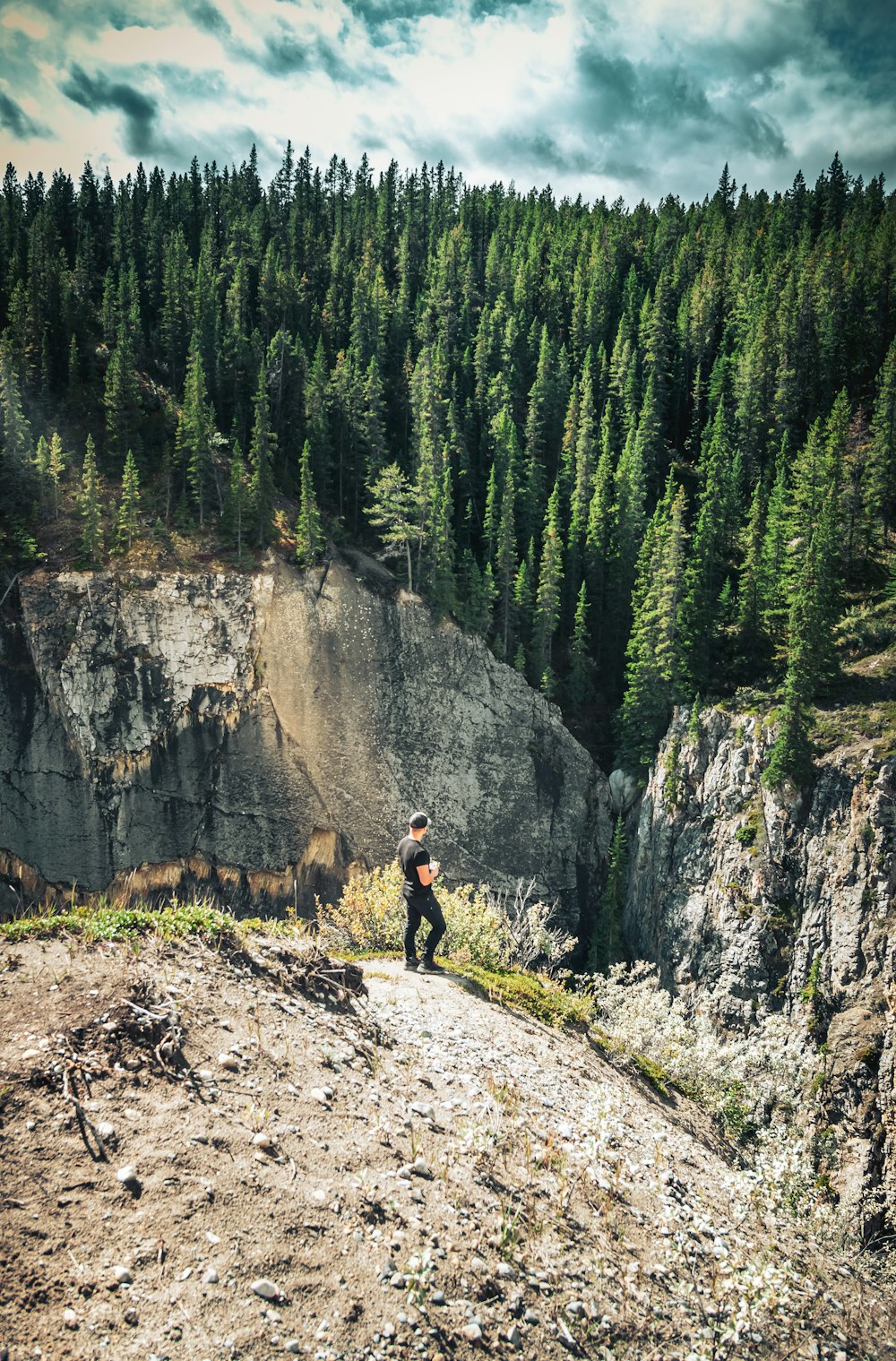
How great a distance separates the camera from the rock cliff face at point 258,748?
43000 mm

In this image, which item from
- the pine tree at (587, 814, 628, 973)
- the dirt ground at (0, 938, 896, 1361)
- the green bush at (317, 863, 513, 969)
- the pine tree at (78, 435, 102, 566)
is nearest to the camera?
the dirt ground at (0, 938, 896, 1361)

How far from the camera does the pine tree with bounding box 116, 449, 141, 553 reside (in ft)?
153

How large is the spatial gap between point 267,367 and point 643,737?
41.4m

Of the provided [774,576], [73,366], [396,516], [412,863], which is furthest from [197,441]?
[412,863]

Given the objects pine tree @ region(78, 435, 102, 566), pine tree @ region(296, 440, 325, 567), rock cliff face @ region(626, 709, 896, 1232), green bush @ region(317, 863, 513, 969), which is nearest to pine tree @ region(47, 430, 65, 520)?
pine tree @ region(78, 435, 102, 566)

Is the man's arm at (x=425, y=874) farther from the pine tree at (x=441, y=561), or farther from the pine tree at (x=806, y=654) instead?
the pine tree at (x=441, y=561)

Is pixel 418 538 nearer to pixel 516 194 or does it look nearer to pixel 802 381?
pixel 802 381

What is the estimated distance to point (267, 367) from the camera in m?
61.7

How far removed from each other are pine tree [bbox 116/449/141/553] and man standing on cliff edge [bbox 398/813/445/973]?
132 ft

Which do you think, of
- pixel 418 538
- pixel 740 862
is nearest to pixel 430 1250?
pixel 740 862

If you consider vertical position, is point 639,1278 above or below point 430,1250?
below

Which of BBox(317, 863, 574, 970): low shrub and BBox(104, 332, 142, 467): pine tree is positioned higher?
BBox(104, 332, 142, 467): pine tree

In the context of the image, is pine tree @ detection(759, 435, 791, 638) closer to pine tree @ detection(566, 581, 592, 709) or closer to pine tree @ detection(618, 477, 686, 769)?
pine tree @ detection(618, 477, 686, 769)

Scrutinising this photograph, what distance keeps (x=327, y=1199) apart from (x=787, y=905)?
114 feet
